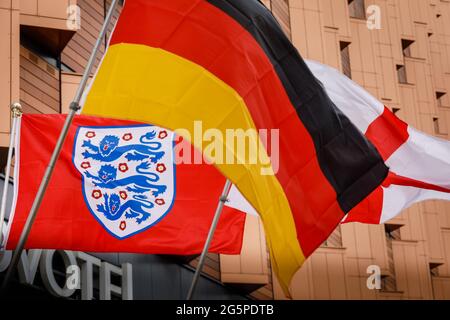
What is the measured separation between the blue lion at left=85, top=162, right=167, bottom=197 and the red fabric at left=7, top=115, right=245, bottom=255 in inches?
9.5

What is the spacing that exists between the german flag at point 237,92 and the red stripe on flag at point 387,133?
3.77 m

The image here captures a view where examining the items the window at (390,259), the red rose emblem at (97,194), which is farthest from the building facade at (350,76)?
the red rose emblem at (97,194)

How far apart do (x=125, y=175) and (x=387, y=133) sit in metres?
3.84

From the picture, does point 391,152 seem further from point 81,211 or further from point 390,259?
point 390,259

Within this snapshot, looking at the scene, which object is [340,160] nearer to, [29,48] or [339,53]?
[29,48]

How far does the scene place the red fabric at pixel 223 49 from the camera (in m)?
11.1

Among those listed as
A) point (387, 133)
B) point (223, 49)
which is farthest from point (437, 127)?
point (223, 49)

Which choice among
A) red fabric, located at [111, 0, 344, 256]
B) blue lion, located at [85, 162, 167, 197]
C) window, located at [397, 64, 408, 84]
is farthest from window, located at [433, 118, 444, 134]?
red fabric, located at [111, 0, 344, 256]

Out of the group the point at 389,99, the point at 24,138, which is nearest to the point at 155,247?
the point at 24,138

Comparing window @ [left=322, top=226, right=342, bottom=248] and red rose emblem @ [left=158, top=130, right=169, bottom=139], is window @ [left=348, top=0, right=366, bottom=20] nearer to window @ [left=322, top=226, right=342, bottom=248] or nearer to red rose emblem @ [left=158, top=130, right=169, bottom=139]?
Answer: window @ [left=322, top=226, right=342, bottom=248]

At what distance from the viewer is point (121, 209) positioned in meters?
14.1

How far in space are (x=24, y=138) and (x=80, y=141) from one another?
74 centimetres

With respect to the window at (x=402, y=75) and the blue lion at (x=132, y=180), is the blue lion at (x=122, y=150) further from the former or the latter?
the window at (x=402, y=75)

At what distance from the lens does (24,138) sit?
13.8 meters
